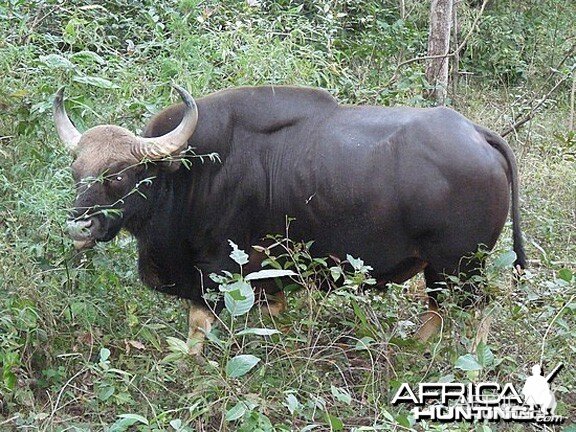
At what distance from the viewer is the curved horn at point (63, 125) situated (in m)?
5.92

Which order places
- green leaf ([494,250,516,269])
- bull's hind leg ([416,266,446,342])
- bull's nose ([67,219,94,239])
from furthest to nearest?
→ bull's hind leg ([416,266,446,342]) < bull's nose ([67,219,94,239]) < green leaf ([494,250,516,269])

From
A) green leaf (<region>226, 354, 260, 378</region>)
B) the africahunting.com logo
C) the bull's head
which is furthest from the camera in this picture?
the bull's head

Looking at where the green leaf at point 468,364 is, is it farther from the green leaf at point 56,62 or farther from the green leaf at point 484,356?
the green leaf at point 56,62

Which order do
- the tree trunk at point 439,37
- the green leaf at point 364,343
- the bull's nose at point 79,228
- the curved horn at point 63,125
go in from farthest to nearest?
the tree trunk at point 439,37, the curved horn at point 63,125, the bull's nose at point 79,228, the green leaf at point 364,343

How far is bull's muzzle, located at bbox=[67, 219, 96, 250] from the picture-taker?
17.7ft

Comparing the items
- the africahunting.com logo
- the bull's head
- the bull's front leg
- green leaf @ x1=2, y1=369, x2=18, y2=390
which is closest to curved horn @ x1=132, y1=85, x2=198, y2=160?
the bull's head

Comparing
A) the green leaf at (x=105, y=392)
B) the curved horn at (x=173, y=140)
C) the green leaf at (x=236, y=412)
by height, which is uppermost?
the curved horn at (x=173, y=140)

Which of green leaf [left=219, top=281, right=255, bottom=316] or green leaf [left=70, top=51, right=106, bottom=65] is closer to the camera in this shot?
green leaf [left=219, top=281, right=255, bottom=316]

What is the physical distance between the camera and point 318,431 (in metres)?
4.62

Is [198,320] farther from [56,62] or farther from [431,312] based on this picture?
[56,62]

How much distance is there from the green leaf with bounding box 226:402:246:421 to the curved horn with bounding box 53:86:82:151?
2.28 meters

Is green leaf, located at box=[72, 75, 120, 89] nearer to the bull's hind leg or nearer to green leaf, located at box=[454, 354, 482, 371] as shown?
the bull's hind leg

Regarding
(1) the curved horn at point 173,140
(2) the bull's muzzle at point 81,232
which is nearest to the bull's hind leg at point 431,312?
(1) the curved horn at point 173,140

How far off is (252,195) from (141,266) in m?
0.81
